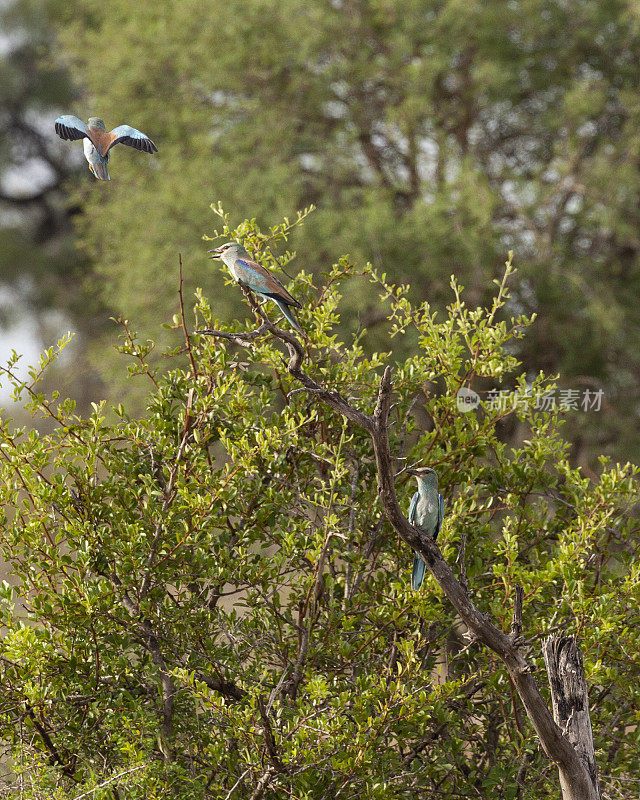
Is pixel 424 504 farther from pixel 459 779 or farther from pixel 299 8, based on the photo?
pixel 299 8

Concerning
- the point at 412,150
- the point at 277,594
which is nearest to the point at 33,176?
the point at 412,150

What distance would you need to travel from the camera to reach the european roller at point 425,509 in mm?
2699

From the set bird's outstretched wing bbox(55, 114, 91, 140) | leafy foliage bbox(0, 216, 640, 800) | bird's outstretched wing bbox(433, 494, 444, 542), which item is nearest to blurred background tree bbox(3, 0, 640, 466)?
leafy foliage bbox(0, 216, 640, 800)

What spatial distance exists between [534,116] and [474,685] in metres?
8.08

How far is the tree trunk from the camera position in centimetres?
236

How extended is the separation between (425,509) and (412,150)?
753 cm

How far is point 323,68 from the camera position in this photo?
9336 mm

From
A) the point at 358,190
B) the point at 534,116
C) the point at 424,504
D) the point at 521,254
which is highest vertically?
the point at 534,116

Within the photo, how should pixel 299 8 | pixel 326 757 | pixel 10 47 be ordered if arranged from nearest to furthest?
pixel 326 757
pixel 299 8
pixel 10 47

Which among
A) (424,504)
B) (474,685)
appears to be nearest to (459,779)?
(474,685)

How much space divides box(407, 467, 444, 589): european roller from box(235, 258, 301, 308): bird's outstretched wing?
682 mm

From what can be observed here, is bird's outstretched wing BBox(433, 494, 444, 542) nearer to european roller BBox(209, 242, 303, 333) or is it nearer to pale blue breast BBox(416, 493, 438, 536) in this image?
pale blue breast BBox(416, 493, 438, 536)

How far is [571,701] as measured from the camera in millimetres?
2393

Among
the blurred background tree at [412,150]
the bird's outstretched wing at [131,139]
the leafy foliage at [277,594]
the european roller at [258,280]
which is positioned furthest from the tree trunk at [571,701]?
the blurred background tree at [412,150]
